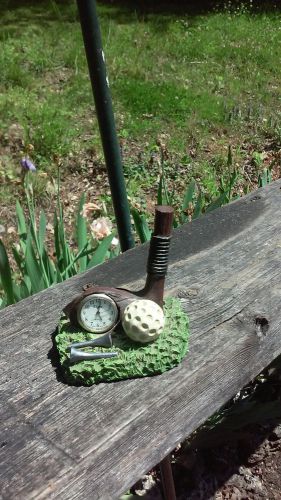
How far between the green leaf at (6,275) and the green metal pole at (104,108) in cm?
37

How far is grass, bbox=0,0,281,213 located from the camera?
3.60 metres

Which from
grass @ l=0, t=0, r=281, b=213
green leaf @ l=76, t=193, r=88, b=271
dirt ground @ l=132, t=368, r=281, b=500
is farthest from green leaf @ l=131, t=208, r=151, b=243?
grass @ l=0, t=0, r=281, b=213

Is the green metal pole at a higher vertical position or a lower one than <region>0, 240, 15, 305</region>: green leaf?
higher

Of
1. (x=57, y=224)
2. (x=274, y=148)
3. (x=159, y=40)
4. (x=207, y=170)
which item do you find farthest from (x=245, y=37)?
(x=57, y=224)

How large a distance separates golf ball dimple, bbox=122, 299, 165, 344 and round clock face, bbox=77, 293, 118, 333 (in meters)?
0.03

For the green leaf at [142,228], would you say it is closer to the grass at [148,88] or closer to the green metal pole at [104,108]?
the green metal pole at [104,108]

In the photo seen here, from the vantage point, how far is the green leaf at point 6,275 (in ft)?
4.97

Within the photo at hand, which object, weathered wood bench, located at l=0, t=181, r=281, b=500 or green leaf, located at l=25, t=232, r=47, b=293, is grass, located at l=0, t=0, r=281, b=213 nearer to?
green leaf, located at l=25, t=232, r=47, b=293

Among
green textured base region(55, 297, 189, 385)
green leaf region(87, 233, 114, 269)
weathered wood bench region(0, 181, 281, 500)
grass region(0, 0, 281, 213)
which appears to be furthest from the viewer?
grass region(0, 0, 281, 213)

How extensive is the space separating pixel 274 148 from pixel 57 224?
2.31 metres

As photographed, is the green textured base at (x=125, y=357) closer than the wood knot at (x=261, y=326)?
Yes

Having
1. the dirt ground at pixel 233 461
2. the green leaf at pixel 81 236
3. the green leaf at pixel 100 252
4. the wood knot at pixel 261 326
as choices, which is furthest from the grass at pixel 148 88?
the wood knot at pixel 261 326

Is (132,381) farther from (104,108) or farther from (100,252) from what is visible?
(104,108)

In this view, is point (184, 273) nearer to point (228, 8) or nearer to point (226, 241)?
point (226, 241)
